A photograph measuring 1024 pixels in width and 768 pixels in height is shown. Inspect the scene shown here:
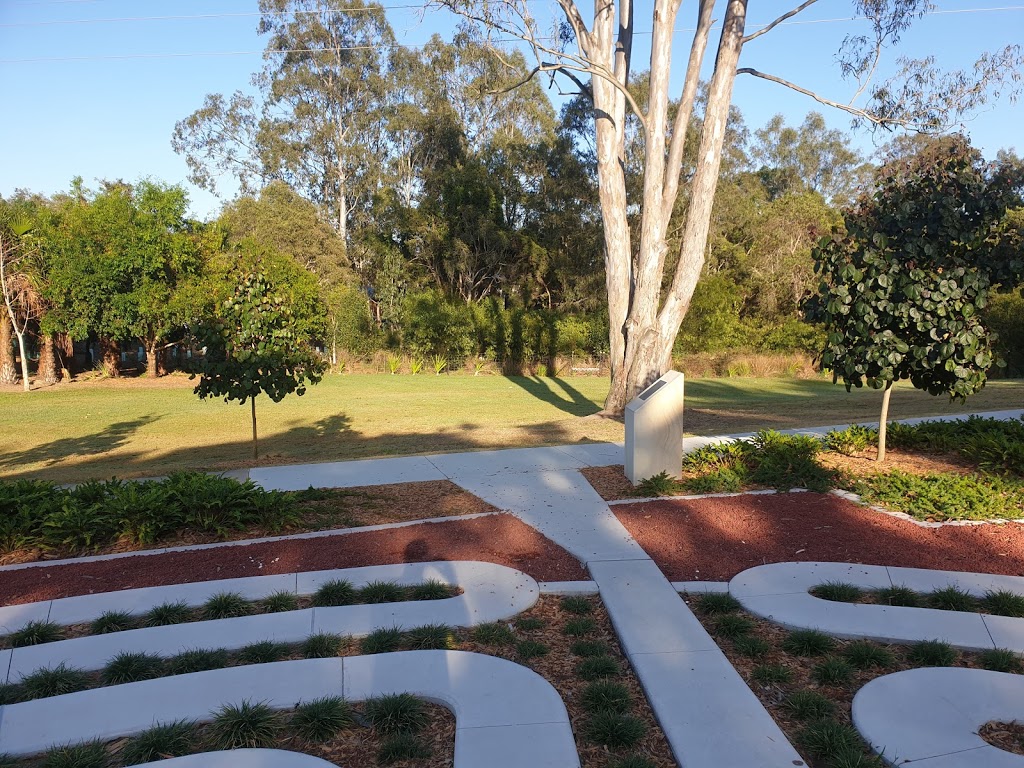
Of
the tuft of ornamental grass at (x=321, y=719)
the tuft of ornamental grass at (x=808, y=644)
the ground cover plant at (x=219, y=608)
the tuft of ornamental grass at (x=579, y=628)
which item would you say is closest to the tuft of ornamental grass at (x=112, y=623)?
the ground cover plant at (x=219, y=608)

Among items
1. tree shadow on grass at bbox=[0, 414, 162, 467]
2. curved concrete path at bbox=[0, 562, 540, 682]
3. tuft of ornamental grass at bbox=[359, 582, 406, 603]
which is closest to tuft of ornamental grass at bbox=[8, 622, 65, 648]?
curved concrete path at bbox=[0, 562, 540, 682]

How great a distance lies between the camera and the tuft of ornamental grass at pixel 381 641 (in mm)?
4508

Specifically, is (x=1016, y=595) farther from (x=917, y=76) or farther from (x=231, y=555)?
(x=917, y=76)

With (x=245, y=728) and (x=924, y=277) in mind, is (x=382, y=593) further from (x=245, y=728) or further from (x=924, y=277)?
(x=924, y=277)

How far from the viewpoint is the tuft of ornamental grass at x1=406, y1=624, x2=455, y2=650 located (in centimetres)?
455

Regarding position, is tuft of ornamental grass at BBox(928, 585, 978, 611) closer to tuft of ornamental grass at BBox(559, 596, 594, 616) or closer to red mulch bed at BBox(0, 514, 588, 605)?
tuft of ornamental grass at BBox(559, 596, 594, 616)

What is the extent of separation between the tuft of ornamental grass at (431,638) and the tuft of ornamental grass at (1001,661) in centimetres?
297

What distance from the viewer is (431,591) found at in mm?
5320

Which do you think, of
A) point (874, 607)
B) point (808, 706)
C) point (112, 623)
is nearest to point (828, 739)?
point (808, 706)

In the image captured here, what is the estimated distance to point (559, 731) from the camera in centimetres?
361

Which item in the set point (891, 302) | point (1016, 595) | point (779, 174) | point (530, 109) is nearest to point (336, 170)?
point (530, 109)

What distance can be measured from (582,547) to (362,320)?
26.0 meters

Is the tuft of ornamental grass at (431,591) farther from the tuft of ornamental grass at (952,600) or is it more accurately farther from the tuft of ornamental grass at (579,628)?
the tuft of ornamental grass at (952,600)

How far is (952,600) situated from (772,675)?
1.75 metres
